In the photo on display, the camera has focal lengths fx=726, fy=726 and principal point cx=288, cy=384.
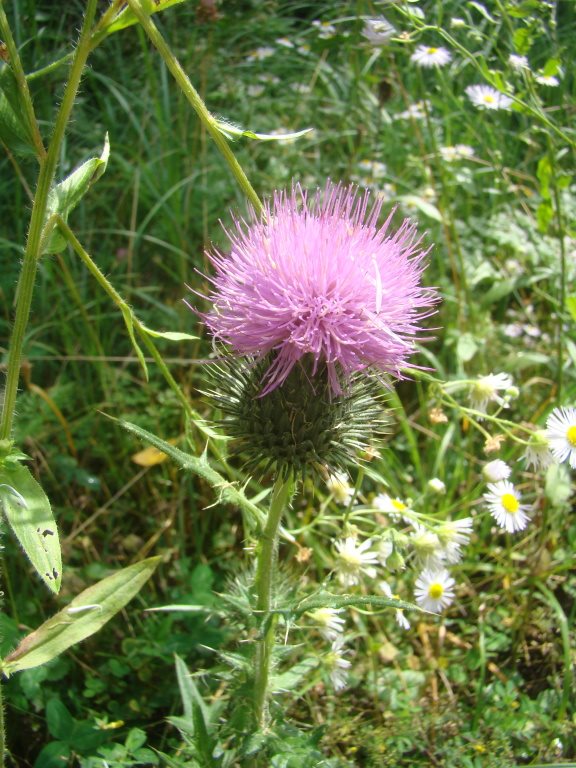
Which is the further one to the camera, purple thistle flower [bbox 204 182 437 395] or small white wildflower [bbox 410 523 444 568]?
small white wildflower [bbox 410 523 444 568]

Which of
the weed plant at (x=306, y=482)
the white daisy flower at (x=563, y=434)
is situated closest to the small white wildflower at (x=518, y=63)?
the weed plant at (x=306, y=482)

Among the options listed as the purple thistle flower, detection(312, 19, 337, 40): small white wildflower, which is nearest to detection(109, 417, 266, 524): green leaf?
the purple thistle flower

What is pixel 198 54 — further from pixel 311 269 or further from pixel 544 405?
pixel 311 269

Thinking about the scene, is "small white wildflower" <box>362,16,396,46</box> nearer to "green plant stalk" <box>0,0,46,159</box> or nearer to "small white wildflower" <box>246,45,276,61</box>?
"green plant stalk" <box>0,0,46,159</box>

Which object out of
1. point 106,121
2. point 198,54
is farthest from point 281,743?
point 198,54

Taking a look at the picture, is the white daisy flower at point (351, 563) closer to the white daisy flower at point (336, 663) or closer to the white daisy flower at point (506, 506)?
the white daisy flower at point (336, 663)

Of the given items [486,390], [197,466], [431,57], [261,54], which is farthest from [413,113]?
[197,466]
